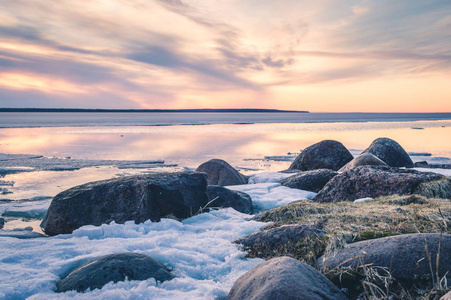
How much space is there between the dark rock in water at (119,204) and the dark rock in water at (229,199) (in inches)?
43.0

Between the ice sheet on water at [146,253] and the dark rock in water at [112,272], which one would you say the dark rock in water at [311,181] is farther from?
the dark rock in water at [112,272]

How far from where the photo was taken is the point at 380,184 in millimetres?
7316

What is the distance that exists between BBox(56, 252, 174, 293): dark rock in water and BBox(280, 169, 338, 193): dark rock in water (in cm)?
622

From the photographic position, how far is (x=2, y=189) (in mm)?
9258

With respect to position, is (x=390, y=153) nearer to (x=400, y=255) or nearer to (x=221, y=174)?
(x=221, y=174)

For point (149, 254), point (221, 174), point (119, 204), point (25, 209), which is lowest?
point (25, 209)

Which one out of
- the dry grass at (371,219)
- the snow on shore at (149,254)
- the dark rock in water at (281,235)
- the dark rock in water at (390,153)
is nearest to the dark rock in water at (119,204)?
the snow on shore at (149,254)

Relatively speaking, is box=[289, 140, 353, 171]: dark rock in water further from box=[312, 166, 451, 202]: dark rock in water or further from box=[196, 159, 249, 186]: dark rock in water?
box=[312, 166, 451, 202]: dark rock in water

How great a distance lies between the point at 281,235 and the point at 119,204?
3098mm

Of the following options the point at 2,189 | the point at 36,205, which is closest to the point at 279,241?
the point at 36,205

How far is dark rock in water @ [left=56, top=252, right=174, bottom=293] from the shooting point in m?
3.24

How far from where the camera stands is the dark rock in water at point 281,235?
Result: 161 inches

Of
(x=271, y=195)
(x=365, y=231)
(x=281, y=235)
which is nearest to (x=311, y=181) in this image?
(x=271, y=195)

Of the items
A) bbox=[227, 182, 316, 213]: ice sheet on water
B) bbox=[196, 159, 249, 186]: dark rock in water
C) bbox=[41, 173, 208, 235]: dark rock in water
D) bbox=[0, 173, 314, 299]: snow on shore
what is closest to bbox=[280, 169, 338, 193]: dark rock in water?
bbox=[227, 182, 316, 213]: ice sheet on water
